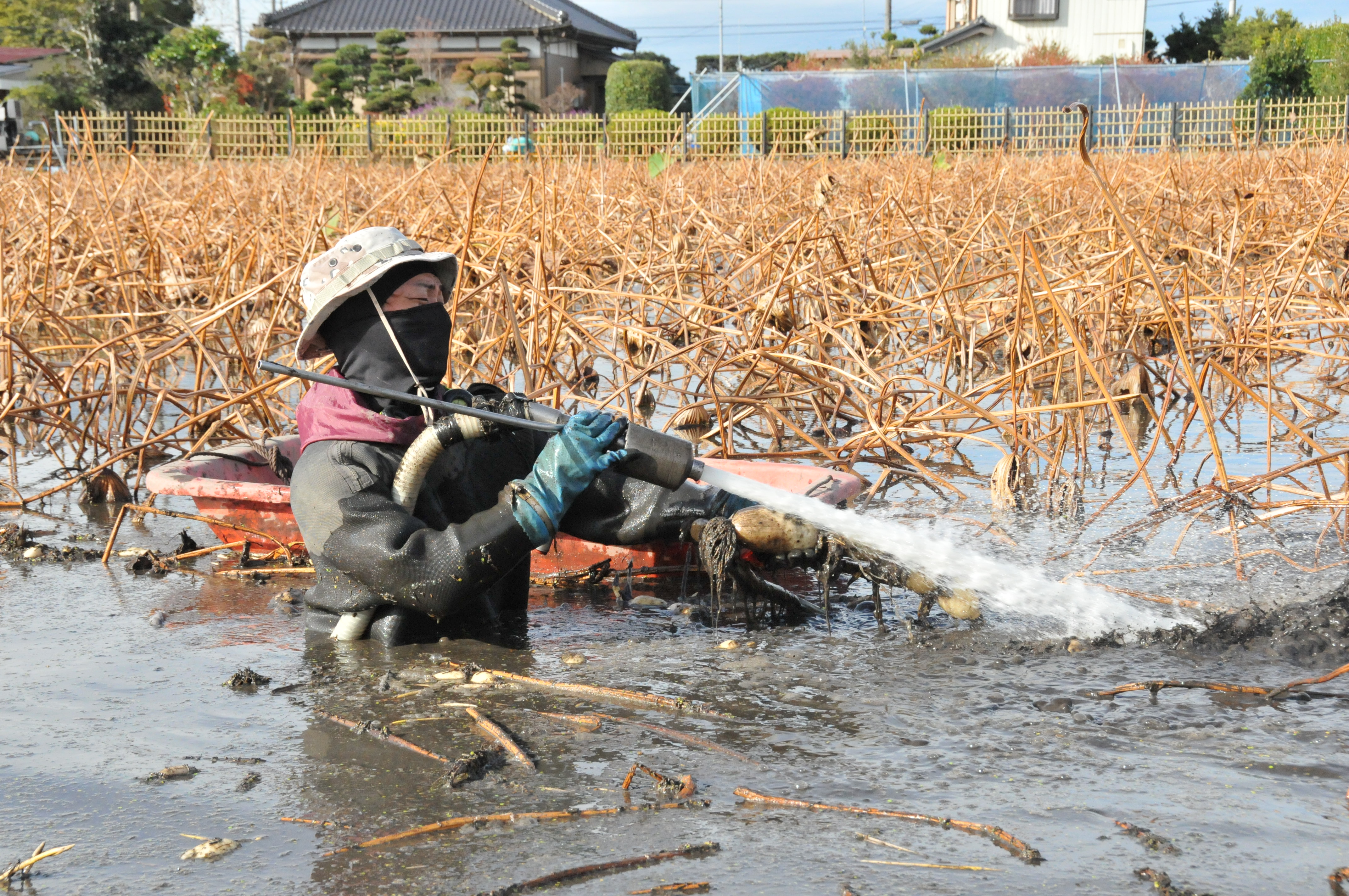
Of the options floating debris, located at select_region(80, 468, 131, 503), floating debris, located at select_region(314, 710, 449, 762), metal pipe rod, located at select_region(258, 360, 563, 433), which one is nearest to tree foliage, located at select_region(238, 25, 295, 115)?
floating debris, located at select_region(80, 468, 131, 503)

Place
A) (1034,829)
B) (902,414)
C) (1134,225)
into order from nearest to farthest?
1. (1034,829)
2. (902,414)
3. (1134,225)

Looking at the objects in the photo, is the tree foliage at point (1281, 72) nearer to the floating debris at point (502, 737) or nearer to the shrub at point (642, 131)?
the shrub at point (642, 131)

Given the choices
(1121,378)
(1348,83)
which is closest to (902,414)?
(1121,378)

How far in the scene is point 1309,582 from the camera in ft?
11.7

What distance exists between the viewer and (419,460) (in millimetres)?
3092

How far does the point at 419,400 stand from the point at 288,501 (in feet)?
3.81

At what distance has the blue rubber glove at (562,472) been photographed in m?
3.00

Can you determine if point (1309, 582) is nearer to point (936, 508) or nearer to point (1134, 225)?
point (936, 508)

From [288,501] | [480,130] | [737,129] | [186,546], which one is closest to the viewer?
[288,501]

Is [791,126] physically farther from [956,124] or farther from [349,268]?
[349,268]

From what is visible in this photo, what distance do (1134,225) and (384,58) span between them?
35871 mm

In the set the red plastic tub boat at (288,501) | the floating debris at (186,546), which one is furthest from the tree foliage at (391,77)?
the red plastic tub boat at (288,501)

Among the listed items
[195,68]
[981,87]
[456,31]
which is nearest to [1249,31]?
[981,87]

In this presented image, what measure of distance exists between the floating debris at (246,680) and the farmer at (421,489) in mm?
278
